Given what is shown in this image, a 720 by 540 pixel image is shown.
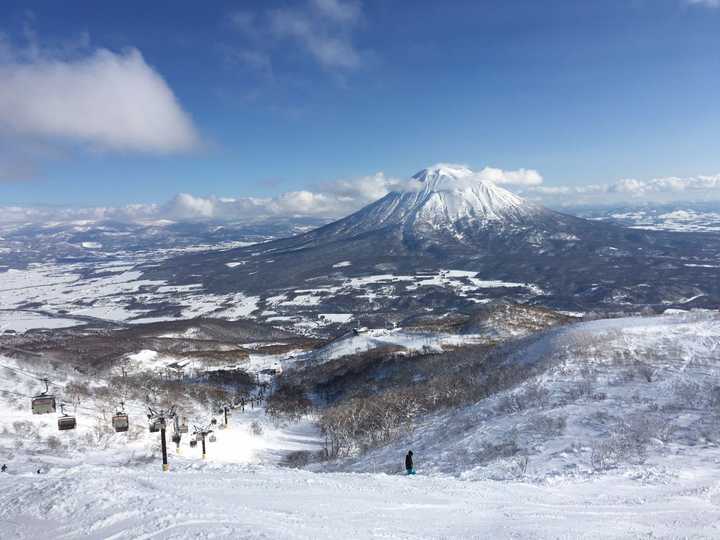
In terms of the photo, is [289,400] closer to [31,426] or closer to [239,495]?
Answer: [31,426]

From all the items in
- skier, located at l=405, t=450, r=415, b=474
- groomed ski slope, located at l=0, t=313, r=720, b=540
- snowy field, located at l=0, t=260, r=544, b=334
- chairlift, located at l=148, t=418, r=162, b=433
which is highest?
groomed ski slope, located at l=0, t=313, r=720, b=540

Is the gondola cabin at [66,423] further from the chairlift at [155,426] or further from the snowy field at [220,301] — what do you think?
the snowy field at [220,301]

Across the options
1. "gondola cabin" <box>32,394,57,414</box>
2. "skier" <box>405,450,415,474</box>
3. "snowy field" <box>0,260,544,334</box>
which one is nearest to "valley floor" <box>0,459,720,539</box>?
"skier" <box>405,450,415,474</box>

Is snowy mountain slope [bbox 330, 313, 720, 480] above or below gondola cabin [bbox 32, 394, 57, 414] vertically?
below

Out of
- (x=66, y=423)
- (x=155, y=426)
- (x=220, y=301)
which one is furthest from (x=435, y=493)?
(x=220, y=301)

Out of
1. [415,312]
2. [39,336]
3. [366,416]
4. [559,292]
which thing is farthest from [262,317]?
[366,416]

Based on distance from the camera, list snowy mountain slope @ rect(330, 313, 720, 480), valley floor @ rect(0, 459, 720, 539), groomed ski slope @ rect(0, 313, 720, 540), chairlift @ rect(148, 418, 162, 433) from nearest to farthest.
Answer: valley floor @ rect(0, 459, 720, 539), groomed ski slope @ rect(0, 313, 720, 540), snowy mountain slope @ rect(330, 313, 720, 480), chairlift @ rect(148, 418, 162, 433)

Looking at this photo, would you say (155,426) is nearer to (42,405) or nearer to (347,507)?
(42,405)

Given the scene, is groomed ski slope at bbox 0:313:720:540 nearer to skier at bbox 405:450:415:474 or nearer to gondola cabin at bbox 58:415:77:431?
skier at bbox 405:450:415:474
